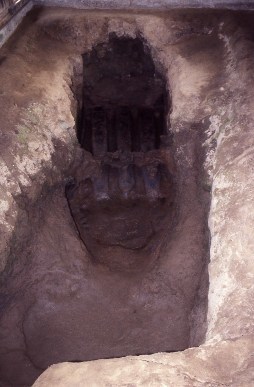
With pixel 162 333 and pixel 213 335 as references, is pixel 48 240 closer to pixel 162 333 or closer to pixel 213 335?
pixel 162 333

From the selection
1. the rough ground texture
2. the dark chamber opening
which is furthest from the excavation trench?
the dark chamber opening

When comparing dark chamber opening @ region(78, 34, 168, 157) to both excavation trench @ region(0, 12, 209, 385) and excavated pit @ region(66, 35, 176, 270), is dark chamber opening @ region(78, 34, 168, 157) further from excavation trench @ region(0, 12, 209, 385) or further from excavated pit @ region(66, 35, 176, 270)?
excavation trench @ region(0, 12, 209, 385)

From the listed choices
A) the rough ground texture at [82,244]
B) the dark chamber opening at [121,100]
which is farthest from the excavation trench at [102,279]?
the dark chamber opening at [121,100]

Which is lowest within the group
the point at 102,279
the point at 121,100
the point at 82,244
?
the point at 102,279

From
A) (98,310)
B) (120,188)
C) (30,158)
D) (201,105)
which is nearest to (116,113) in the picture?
(120,188)

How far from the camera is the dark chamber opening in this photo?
17.6 ft

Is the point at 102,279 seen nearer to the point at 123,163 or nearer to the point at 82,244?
the point at 82,244

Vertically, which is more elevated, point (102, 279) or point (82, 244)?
point (82, 244)

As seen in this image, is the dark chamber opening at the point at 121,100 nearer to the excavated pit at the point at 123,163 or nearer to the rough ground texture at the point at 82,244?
the excavated pit at the point at 123,163

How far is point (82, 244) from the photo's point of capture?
13.4 ft

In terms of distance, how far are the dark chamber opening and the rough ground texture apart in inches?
35.0

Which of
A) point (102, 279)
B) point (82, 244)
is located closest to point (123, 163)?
point (82, 244)

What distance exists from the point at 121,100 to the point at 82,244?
278cm

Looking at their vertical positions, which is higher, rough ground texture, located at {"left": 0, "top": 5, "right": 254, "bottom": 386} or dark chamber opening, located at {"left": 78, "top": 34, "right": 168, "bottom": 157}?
dark chamber opening, located at {"left": 78, "top": 34, "right": 168, "bottom": 157}
